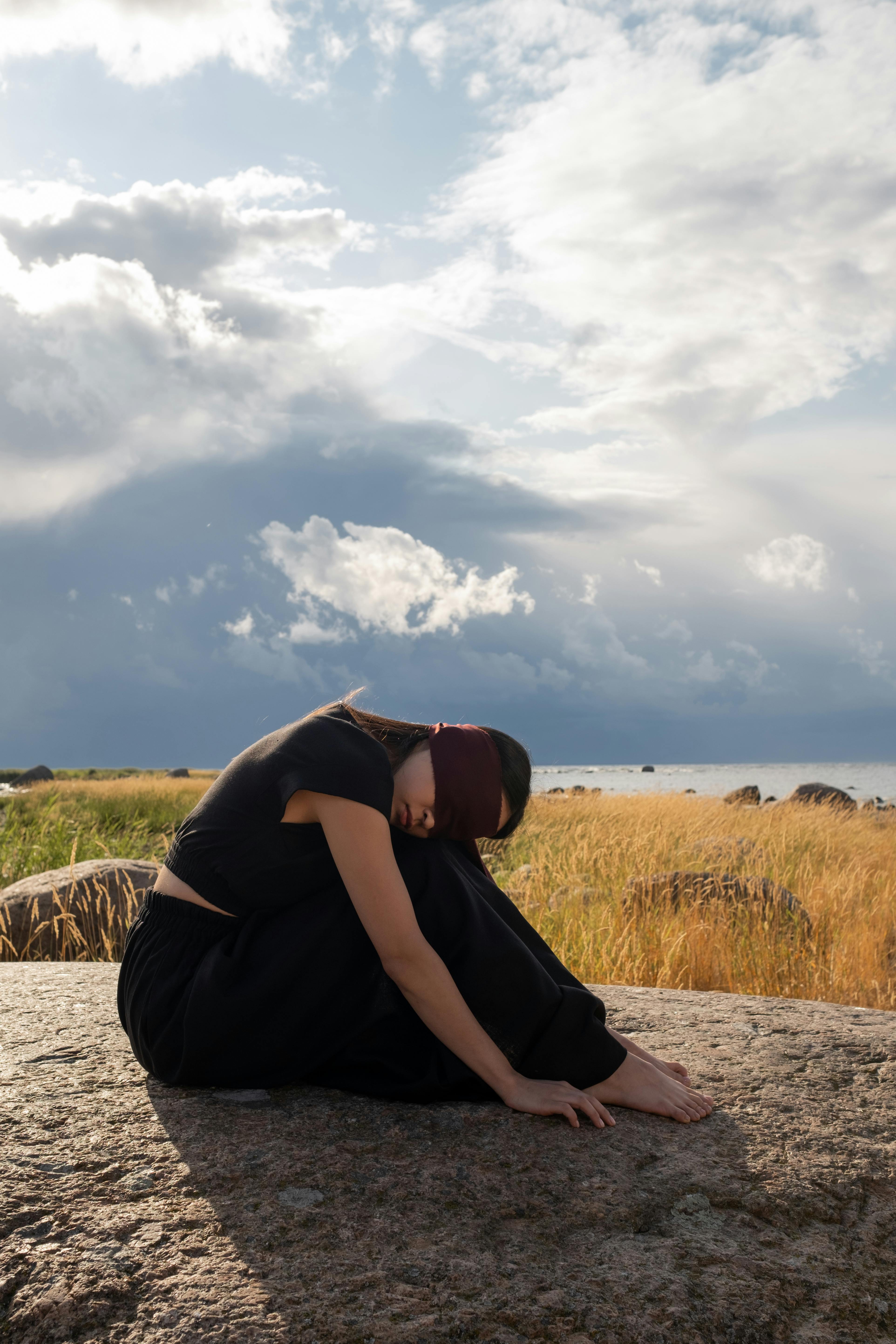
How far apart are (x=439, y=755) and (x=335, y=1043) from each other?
73 cm

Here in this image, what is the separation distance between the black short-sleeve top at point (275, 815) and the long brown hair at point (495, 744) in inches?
2.0

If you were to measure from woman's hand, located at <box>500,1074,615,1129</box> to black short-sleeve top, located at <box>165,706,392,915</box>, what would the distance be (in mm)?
624

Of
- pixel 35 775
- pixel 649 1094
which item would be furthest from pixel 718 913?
pixel 35 775

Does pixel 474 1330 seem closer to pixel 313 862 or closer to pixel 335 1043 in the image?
pixel 335 1043

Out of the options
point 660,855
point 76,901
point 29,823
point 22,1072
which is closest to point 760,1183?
point 22,1072

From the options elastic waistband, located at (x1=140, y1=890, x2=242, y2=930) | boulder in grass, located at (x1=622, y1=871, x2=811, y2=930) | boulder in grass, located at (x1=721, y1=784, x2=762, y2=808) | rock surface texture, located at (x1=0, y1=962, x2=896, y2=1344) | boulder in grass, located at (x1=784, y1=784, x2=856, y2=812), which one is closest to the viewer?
rock surface texture, located at (x1=0, y1=962, x2=896, y2=1344)

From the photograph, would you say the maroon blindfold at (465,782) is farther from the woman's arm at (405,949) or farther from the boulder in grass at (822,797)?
the boulder in grass at (822,797)

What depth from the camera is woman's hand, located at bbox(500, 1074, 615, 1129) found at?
6.52 feet

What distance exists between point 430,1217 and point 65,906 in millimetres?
3973

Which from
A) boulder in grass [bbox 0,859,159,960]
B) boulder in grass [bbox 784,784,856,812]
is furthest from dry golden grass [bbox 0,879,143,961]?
boulder in grass [bbox 784,784,856,812]

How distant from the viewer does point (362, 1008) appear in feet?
6.79

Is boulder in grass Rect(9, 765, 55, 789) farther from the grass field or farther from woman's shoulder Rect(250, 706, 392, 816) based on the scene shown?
woman's shoulder Rect(250, 706, 392, 816)

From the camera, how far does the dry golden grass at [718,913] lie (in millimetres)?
4285

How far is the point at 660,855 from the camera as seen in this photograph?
271 inches
